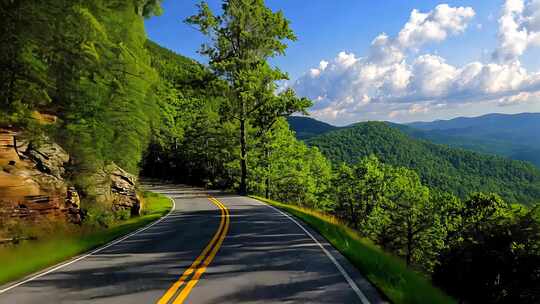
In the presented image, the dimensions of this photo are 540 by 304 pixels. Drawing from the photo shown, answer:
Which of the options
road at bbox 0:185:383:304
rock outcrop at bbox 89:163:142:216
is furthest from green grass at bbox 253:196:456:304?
rock outcrop at bbox 89:163:142:216

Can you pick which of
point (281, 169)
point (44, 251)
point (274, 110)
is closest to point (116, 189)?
point (44, 251)

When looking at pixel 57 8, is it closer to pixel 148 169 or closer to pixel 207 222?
pixel 207 222

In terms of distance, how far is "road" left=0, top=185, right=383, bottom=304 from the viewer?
7234 mm

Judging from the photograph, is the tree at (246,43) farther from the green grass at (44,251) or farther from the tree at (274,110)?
the green grass at (44,251)

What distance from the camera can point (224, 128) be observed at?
3884cm

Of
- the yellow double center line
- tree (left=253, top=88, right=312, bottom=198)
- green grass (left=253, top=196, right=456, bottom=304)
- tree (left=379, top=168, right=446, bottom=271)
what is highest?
tree (left=253, top=88, right=312, bottom=198)

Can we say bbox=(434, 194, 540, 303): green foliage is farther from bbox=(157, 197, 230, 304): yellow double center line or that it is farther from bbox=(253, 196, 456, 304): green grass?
bbox=(157, 197, 230, 304): yellow double center line

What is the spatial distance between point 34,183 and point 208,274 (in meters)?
11.2

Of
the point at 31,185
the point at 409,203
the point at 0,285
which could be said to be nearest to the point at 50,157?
the point at 31,185

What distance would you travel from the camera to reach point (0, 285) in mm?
8500

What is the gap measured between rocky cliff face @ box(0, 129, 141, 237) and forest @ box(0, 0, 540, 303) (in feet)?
2.02

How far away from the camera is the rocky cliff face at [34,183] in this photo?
48.4 feet

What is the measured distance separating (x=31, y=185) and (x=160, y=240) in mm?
6346

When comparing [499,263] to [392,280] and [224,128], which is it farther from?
[224,128]
